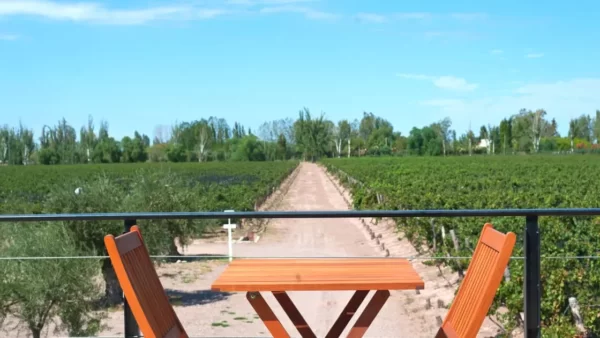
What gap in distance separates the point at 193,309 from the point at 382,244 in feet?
23.5

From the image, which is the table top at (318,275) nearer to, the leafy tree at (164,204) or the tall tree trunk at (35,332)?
the tall tree trunk at (35,332)

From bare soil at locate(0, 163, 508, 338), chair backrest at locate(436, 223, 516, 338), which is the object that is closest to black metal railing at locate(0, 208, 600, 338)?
chair backrest at locate(436, 223, 516, 338)

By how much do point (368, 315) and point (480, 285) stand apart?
0.44m

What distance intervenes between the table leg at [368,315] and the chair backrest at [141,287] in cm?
69

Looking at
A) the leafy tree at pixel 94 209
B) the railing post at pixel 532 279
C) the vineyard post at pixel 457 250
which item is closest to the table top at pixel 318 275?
the railing post at pixel 532 279

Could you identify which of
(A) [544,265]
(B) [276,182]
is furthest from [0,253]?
(B) [276,182]

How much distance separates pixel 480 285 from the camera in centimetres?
288

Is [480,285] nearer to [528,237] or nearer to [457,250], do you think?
[528,237]

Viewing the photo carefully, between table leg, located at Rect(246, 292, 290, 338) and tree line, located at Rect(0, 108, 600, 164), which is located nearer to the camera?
table leg, located at Rect(246, 292, 290, 338)

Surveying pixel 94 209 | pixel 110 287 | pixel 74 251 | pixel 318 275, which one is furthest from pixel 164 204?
pixel 318 275

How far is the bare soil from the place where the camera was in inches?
435

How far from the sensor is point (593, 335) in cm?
807

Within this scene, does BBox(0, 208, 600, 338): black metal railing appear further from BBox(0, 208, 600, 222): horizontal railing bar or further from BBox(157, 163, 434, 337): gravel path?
BBox(157, 163, 434, 337): gravel path

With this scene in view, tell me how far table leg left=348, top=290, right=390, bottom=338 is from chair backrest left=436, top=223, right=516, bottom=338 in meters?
0.32
